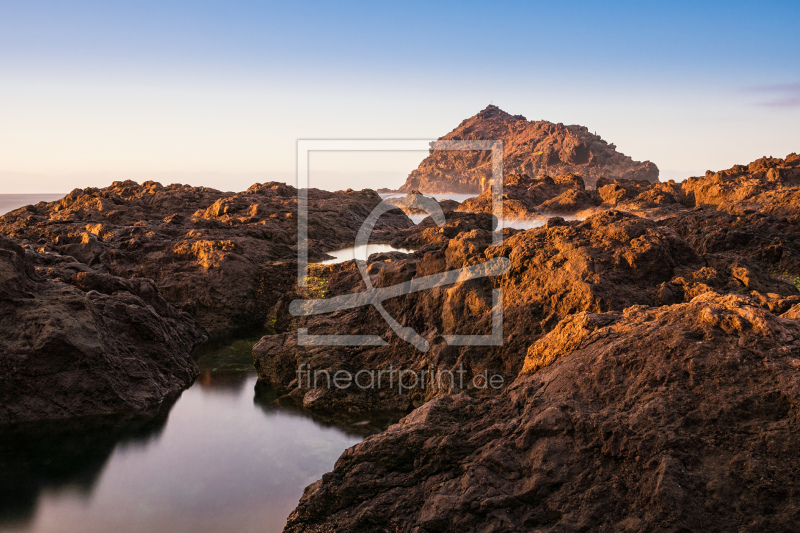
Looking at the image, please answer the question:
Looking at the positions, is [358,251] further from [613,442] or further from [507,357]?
[613,442]

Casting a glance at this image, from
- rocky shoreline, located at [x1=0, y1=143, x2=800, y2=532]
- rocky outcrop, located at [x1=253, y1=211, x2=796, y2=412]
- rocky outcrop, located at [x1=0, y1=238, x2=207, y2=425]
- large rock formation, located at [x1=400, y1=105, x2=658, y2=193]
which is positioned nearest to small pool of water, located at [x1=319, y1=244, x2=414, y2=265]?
rocky shoreline, located at [x1=0, y1=143, x2=800, y2=532]

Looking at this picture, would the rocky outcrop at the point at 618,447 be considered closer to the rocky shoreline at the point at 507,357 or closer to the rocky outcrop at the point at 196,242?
the rocky shoreline at the point at 507,357

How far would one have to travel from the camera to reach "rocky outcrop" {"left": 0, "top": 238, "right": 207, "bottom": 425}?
11102mm

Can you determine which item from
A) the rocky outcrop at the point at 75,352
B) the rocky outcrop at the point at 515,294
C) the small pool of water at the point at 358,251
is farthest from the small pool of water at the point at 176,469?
the small pool of water at the point at 358,251

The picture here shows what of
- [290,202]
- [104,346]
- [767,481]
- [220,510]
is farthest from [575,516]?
[290,202]

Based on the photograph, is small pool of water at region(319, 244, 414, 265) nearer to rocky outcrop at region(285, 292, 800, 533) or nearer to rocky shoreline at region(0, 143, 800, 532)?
rocky shoreline at region(0, 143, 800, 532)

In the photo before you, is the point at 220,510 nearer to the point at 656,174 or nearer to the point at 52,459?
the point at 52,459

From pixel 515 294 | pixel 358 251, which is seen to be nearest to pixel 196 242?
pixel 358 251

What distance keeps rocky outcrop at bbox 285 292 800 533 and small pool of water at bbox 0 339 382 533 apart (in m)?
2.43

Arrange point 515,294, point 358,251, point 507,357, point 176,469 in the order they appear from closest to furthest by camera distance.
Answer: point 176,469
point 507,357
point 515,294
point 358,251

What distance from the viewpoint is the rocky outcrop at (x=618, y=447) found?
5168 millimetres

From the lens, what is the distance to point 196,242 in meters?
21.1

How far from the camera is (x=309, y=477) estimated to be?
9586 millimetres

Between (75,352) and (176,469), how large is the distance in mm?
3460
